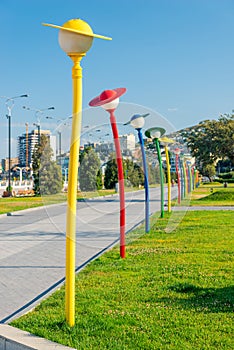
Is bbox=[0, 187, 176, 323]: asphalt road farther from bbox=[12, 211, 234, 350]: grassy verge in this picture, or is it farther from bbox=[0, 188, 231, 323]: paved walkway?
bbox=[12, 211, 234, 350]: grassy verge

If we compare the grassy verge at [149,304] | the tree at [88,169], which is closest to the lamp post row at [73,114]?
the grassy verge at [149,304]

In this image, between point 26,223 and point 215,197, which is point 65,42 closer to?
point 26,223

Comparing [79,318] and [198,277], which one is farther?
[198,277]

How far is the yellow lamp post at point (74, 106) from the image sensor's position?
4.88 m

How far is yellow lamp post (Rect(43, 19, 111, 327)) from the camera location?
16.0ft

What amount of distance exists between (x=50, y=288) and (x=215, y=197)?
22.6 meters

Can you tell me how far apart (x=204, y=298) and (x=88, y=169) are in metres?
2.50

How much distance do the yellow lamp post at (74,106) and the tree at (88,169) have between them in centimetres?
201

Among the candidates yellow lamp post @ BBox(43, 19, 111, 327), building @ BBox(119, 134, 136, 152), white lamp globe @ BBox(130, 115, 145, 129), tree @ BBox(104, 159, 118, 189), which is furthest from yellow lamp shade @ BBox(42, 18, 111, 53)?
white lamp globe @ BBox(130, 115, 145, 129)

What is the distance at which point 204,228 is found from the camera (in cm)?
1403

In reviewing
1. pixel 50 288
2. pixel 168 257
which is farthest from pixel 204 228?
pixel 50 288

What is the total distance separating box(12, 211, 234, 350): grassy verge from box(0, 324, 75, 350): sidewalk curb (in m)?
0.13

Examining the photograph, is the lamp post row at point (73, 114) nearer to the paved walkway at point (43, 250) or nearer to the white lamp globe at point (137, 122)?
the paved walkway at point (43, 250)

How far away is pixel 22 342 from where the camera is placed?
457 cm
